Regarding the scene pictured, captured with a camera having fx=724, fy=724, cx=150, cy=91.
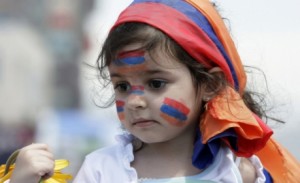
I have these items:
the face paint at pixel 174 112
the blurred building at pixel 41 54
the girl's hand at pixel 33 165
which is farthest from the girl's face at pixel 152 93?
the blurred building at pixel 41 54

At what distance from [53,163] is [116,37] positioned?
0.28 meters

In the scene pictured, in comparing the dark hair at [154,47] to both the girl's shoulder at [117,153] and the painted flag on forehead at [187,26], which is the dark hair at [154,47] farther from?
the girl's shoulder at [117,153]

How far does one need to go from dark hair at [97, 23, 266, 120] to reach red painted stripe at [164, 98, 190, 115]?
56mm

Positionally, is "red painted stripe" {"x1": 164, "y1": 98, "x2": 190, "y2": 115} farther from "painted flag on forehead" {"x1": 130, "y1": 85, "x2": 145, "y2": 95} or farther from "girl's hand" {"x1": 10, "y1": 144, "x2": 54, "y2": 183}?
"girl's hand" {"x1": 10, "y1": 144, "x2": 54, "y2": 183}

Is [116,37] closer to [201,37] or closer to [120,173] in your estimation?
[201,37]

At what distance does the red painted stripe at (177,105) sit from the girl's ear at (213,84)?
62mm

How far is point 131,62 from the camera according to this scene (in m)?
1.42

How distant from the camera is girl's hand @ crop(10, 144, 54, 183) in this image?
1360mm

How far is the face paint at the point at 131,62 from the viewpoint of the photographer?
141 cm

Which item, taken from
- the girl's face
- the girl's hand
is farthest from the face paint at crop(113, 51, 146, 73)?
the girl's hand

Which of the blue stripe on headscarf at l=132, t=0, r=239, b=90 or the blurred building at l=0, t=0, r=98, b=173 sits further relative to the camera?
the blurred building at l=0, t=0, r=98, b=173

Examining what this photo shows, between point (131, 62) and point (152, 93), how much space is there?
0.07m

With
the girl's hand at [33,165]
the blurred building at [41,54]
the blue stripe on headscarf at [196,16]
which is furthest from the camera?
the blurred building at [41,54]

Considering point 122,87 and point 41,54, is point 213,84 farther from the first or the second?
point 41,54
